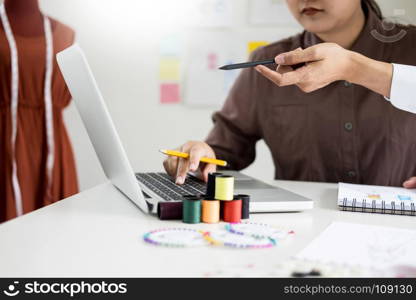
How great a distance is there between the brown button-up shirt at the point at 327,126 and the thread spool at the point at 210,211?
0.65 m

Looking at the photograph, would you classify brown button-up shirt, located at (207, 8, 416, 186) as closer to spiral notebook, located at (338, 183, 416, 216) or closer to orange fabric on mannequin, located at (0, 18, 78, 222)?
spiral notebook, located at (338, 183, 416, 216)

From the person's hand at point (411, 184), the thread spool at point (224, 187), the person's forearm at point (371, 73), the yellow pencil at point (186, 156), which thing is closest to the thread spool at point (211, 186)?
the thread spool at point (224, 187)

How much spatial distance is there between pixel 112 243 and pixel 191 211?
0.47ft

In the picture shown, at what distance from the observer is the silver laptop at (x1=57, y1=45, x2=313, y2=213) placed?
2.71ft

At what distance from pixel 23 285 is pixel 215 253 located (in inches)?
8.9

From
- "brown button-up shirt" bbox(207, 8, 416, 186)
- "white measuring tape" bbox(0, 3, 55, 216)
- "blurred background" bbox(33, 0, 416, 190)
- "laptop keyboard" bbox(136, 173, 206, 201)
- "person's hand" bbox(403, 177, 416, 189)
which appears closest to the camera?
"laptop keyboard" bbox(136, 173, 206, 201)

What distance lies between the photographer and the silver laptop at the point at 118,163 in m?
0.83

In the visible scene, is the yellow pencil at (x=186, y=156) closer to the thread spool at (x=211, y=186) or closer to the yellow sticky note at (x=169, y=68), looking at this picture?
the thread spool at (x=211, y=186)

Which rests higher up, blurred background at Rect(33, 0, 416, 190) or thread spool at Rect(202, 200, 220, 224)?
blurred background at Rect(33, 0, 416, 190)

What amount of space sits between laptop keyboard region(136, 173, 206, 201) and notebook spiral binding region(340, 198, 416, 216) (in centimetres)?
26

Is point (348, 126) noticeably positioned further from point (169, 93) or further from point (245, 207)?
point (169, 93)

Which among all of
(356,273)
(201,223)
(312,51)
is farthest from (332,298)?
(312,51)

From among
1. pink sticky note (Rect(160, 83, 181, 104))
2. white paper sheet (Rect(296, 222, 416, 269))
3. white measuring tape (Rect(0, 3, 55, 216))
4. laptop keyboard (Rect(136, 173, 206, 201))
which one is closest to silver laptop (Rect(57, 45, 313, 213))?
laptop keyboard (Rect(136, 173, 206, 201))

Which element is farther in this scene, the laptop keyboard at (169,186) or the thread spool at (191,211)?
the laptop keyboard at (169,186)
